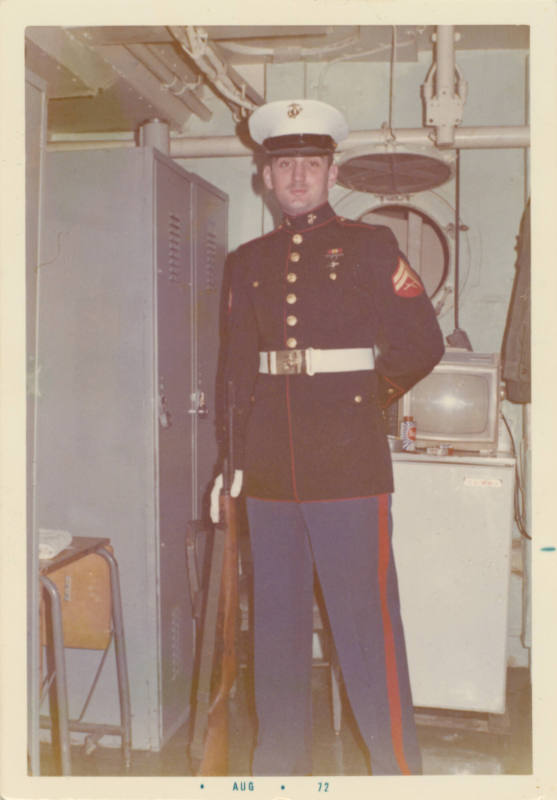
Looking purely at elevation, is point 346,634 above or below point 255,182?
below

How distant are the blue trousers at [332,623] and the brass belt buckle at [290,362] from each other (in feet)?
1.25

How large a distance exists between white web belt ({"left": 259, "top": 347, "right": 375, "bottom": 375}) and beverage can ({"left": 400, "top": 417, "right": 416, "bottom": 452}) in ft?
3.45

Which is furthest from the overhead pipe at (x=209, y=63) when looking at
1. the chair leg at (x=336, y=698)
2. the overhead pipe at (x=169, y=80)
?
the chair leg at (x=336, y=698)

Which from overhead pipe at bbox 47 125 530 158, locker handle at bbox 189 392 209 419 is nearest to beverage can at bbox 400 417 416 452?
locker handle at bbox 189 392 209 419

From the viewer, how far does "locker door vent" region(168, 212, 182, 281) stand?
3066 millimetres

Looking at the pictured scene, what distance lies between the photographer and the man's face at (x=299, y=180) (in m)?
2.31

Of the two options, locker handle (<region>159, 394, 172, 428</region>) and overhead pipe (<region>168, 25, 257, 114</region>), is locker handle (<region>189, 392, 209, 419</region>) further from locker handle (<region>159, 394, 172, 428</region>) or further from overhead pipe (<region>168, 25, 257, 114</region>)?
overhead pipe (<region>168, 25, 257, 114</region>)

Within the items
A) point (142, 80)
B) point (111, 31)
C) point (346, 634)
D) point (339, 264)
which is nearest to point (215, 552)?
point (346, 634)

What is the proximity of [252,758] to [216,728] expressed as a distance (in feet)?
0.78

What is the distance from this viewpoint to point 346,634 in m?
2.22

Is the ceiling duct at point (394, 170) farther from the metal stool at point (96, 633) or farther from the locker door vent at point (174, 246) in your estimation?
the metal stool at point (96, 633)

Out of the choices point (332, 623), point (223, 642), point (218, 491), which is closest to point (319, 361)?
point (218, 491)

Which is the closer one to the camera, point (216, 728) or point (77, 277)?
point (216, 728)

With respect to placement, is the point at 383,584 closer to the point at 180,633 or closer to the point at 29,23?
the point at 180,633
